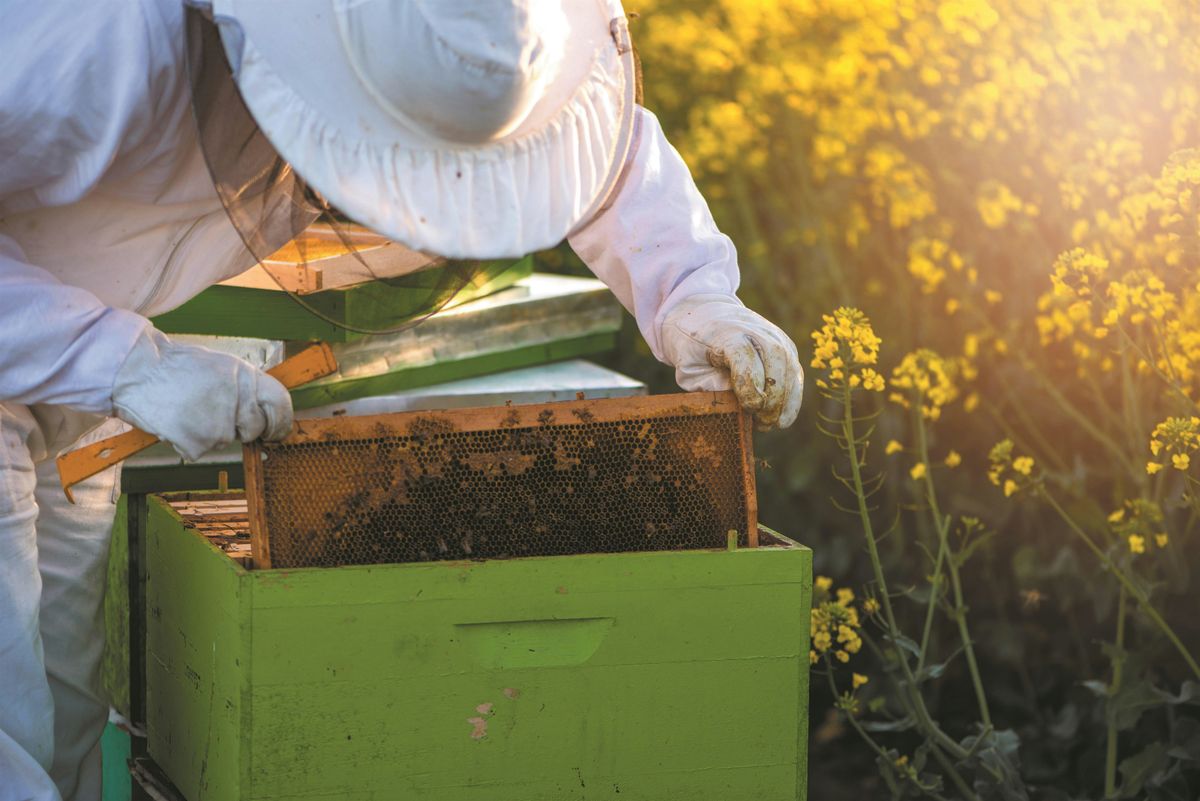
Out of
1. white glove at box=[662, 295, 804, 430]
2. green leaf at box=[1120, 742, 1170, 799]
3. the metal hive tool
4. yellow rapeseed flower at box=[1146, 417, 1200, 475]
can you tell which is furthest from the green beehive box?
green leaf at box=[1120, 742, 1170, 799]

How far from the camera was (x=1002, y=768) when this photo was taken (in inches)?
115

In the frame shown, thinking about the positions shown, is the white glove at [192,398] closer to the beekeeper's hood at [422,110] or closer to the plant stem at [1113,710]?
the beekeeper's hood at [422,110]

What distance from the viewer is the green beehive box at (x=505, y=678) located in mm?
2107

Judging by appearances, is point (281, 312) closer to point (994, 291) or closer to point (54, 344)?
point (54, 344)

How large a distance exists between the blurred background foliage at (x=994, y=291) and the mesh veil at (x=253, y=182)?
120cm

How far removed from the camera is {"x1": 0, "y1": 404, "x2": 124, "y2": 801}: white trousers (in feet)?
7.23

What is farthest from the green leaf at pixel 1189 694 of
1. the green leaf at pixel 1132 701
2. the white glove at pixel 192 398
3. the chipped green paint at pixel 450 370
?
the white glove at pixel 192 398

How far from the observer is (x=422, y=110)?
1.89 metres

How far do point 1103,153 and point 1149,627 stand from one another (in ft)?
3.41

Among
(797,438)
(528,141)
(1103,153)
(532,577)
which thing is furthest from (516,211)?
(797,438)

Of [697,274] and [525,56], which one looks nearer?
[525,56]

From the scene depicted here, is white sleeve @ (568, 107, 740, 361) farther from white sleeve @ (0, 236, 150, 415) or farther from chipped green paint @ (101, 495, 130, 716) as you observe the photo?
chipped green paint @ (101, 495, 130, 716)

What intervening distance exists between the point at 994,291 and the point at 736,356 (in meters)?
1.60

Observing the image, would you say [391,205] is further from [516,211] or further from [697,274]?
[697,274]
